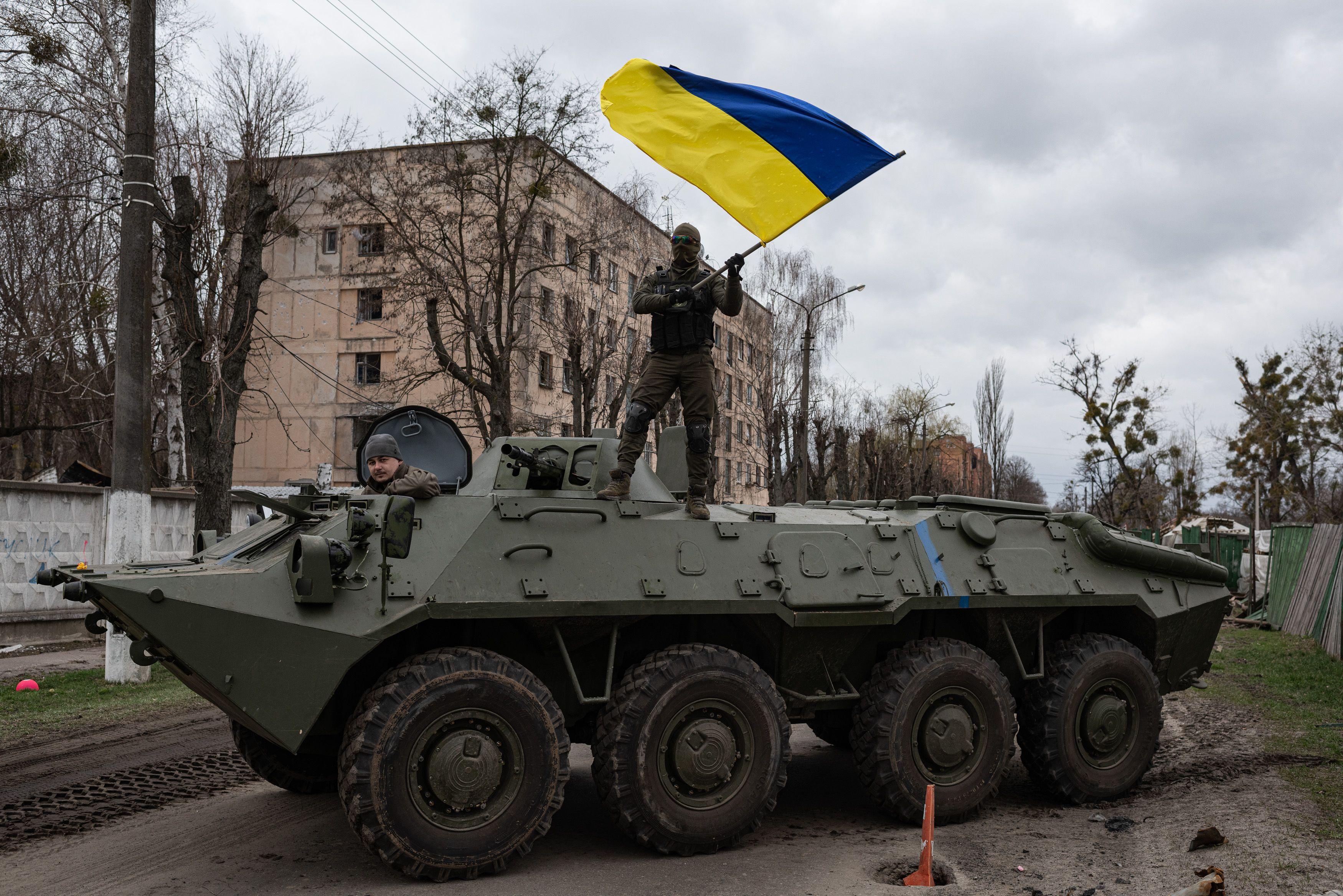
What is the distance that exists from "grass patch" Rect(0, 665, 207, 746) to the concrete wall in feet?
9.11

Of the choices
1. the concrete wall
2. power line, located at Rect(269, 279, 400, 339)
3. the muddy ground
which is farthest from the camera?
power line, located at Rect(269, 279, 400, 339)

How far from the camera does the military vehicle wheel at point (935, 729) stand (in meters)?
6.72

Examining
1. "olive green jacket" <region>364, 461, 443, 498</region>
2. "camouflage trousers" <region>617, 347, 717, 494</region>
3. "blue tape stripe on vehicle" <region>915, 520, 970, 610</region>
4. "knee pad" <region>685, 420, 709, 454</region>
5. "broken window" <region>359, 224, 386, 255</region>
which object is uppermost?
"broken window" <region>359, 224, 386, 255</region>

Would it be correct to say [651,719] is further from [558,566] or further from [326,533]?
[326,533]

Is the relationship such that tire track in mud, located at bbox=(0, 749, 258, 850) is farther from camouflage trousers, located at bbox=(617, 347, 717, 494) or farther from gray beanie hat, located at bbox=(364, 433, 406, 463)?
camouflage trousers, located at bbox=(617, 347, 717, 494)

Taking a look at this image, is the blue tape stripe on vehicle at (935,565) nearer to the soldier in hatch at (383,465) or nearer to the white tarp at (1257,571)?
the soldier in hatch at (383,465)

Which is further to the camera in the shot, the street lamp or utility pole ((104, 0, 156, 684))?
the street lamp

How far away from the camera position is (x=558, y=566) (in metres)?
5.97

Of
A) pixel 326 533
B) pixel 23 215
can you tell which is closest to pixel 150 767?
pixel 326 533

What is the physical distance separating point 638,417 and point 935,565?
219cm

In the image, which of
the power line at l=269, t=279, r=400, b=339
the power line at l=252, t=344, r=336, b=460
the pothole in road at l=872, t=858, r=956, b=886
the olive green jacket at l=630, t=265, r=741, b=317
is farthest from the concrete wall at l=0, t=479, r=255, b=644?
the power line at l=269, t=279, r=400, b=339

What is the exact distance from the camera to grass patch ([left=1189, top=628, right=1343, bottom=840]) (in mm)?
7566

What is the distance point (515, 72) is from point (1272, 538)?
1737 centimetres

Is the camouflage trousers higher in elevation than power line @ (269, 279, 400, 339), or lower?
lower
